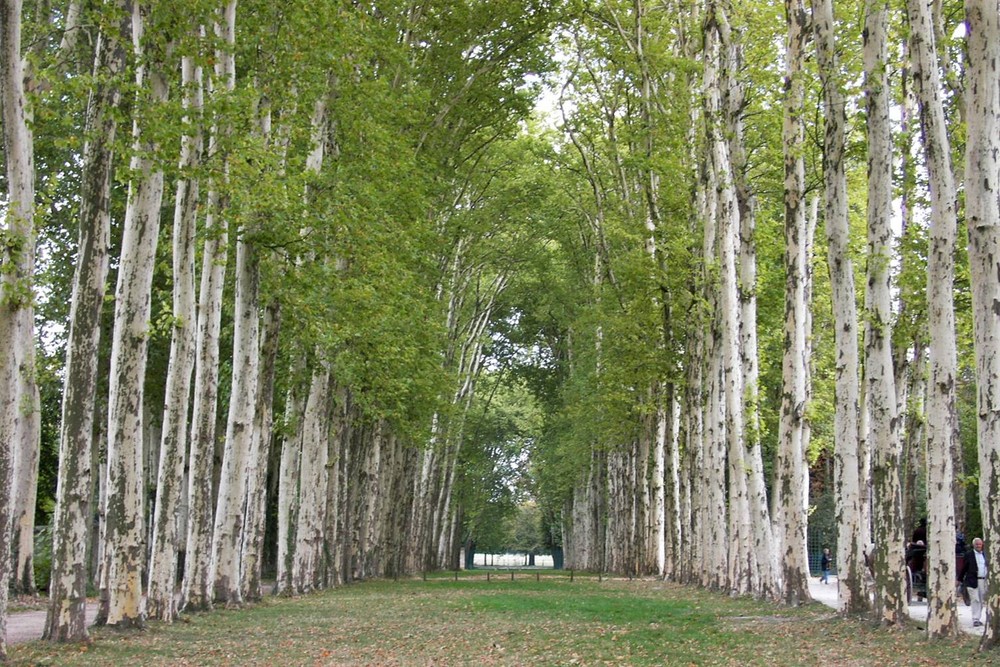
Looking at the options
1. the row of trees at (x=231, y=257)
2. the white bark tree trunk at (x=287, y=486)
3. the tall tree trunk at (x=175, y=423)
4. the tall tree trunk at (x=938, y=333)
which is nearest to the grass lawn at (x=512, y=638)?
the tall tree trunk at (x=175, y=423)

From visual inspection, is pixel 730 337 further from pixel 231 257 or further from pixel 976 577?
pixel 231 257

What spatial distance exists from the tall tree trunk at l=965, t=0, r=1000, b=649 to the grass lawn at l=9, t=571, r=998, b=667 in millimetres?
2189

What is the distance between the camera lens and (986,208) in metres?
12.6

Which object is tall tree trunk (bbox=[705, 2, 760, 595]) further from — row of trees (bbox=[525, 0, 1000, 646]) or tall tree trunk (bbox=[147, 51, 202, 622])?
tall tree trunk (bbox=[147, 51, 202, 622])

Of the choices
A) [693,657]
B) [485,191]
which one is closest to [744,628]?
[693,657]

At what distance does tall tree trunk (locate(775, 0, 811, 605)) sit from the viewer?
2031 cm

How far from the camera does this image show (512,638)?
16.9 metres

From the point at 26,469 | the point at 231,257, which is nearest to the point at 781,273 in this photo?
the point at 231,257

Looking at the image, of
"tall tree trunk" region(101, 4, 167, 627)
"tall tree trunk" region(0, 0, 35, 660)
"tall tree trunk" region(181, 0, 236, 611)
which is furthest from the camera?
"tall tree trunk" region(181, 0, 236, 611)

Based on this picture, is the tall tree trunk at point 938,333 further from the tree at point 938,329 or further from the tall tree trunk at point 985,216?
the tall tree trunk at point 985,216

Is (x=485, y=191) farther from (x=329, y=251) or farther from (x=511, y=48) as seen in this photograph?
(x=329, y=251)

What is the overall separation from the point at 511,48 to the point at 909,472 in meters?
15.2

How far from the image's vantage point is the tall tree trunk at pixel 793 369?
20.3 metres

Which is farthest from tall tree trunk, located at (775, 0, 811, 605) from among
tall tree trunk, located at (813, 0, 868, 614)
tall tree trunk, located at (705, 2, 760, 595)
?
tall tree trunk, located at (813, 0, 868, 614)
